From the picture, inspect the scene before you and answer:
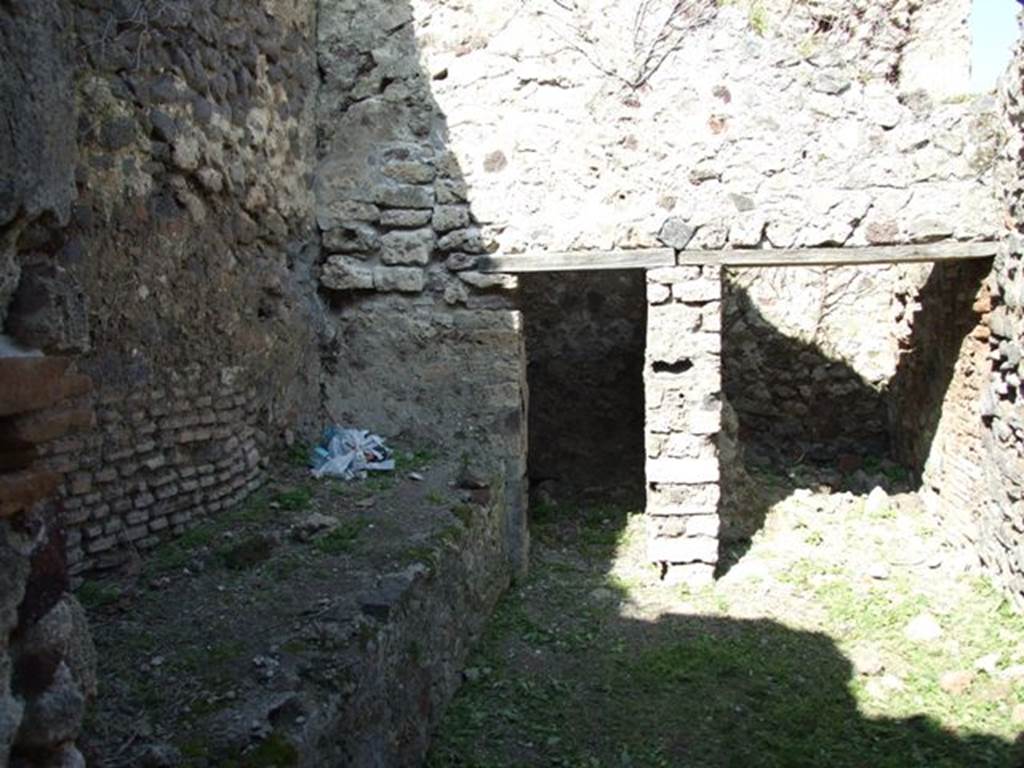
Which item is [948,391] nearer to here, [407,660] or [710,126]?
[710,126]

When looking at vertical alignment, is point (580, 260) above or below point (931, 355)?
above

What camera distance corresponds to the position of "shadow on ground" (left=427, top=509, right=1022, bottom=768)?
13.4 ft

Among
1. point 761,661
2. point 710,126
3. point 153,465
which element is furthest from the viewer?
point 710,126

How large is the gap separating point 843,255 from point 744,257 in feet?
1.85

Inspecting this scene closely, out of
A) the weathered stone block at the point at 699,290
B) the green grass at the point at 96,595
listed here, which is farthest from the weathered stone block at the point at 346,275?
the green grass at the point at 96,595

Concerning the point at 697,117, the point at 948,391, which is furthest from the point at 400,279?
the point at 948,391

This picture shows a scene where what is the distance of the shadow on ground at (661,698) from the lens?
4.07m

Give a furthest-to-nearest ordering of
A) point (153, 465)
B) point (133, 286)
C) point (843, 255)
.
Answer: point (843, 255)
point (153, 465)
point (133, 286)

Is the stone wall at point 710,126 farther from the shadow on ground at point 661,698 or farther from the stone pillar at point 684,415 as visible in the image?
the shadow on ground at point 661,698

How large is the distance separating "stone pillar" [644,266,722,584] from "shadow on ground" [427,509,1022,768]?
0.32 metres

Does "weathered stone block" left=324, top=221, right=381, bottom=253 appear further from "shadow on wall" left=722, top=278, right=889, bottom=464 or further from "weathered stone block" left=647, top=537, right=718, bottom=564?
"shadow on wall" left=722, top=278, right=889, bottom=464

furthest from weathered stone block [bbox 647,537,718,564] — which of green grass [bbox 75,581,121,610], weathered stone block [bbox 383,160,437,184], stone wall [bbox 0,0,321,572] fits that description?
green grass [bbox 75,581,121,610]

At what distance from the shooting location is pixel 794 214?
5723 mm

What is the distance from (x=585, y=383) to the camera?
8.24 meters
